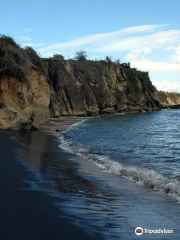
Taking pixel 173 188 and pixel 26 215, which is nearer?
pixel 26 215

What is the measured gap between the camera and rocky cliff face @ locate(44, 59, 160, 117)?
5159 centimetres

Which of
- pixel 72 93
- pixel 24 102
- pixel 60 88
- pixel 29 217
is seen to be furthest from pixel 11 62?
pixel 72 93

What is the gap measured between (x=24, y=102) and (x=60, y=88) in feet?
101

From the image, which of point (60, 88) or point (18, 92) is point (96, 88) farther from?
point (18, 92)

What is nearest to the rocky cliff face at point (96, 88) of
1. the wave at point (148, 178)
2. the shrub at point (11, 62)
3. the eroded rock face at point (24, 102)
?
the eroded rock face at point (24, 102)

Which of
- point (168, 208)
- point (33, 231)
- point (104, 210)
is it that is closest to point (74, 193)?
point (104, 210)

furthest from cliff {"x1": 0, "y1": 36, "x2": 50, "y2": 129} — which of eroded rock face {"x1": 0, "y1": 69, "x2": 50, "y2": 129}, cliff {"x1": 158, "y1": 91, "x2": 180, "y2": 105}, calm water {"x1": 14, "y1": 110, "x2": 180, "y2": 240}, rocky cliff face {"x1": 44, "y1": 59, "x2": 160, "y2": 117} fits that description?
cliff {"x1": 158, "y1": 91, "x2": 180, "y2": 105}

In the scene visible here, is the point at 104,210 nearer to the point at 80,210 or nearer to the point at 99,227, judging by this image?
the point at 80,210

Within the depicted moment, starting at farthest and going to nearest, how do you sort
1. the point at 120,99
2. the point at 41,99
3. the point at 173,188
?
1. the point at 120,99
2. the point at 41,99
3. the point at 173,188

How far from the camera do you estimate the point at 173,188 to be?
7098mm

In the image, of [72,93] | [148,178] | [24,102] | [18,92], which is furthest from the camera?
[72,93]

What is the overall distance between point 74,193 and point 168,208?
186 centimetres

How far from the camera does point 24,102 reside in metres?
21.2

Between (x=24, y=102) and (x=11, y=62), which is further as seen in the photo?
(x=24, y=102)
